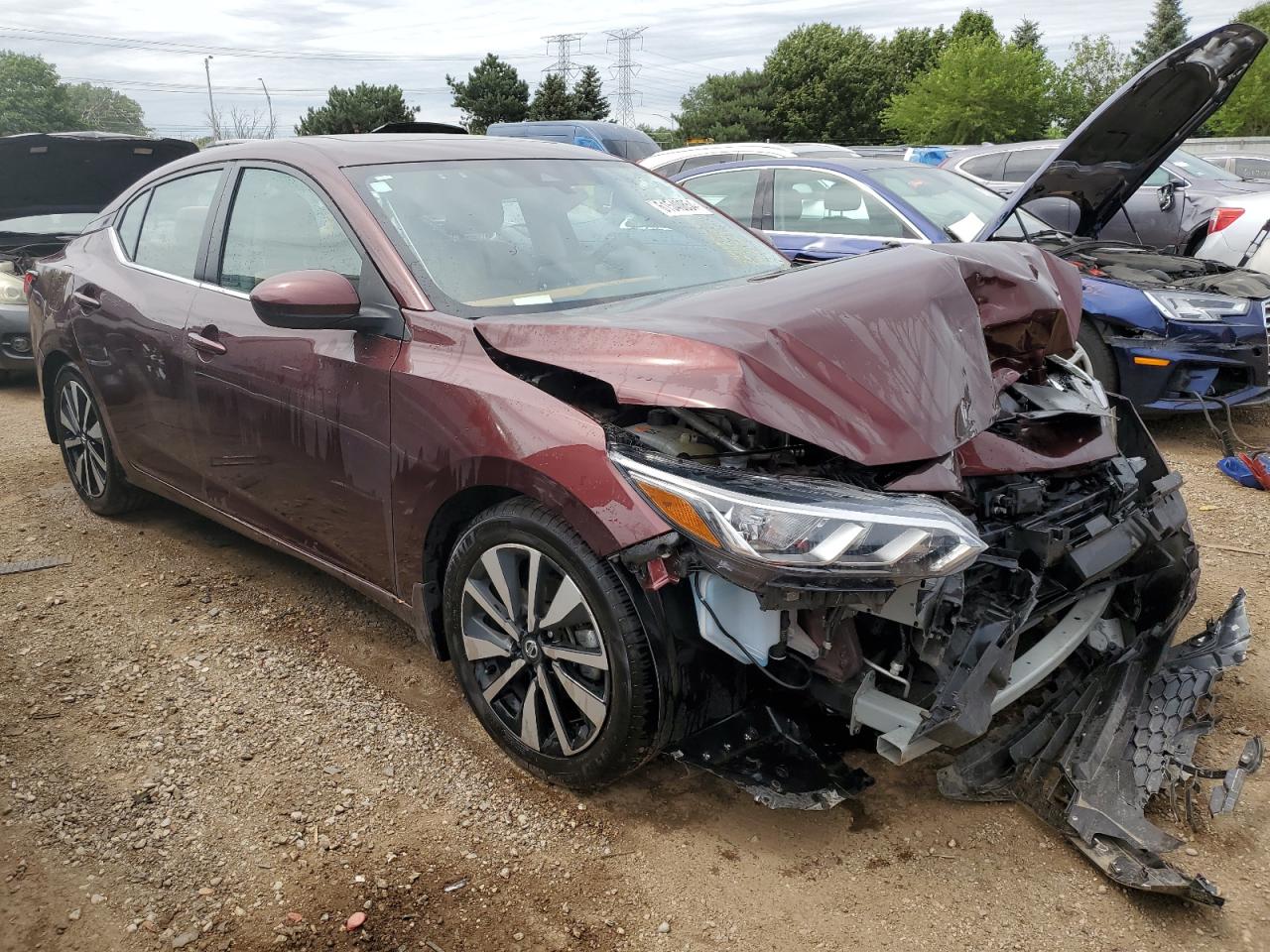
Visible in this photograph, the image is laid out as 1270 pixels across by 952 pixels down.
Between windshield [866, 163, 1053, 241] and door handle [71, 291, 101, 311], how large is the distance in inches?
182

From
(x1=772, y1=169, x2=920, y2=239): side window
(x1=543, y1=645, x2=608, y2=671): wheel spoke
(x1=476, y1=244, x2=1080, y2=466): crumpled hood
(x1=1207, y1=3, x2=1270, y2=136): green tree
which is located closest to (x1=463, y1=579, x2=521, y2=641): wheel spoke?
(x1=543, y1=645, x2=608, y2=671): wheel spoke

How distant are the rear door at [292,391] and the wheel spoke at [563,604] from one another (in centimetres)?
67

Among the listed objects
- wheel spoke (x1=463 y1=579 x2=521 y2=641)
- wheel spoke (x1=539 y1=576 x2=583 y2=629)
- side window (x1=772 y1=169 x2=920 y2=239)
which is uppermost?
side window (x1=772 y1=169 x2=920 y2=239)

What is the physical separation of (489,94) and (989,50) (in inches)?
853

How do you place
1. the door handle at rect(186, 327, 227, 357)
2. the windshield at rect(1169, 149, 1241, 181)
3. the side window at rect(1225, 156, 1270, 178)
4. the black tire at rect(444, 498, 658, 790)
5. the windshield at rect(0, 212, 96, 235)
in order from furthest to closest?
the side window at rect(1225, 156, 1270, 178) < the windshield at rect(1169, 149, 1241, 181) < the windshield at rect(0, 212, 96, 235) < the door handle at rect(186, 327, 227, 357) < the black tire at rect(444, 498, 658, 790)

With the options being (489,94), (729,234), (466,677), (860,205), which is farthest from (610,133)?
(489,94)

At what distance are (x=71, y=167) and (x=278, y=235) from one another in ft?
18.1

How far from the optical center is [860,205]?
6609 millimetres

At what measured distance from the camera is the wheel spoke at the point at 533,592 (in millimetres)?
2438

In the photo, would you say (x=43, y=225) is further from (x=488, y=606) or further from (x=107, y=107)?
(x=107, y=107)

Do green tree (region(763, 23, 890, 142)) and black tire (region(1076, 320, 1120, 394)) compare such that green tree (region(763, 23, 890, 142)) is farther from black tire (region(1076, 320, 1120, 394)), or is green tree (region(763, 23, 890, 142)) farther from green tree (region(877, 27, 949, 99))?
black tire (region(1076, 320, 1120, 394))

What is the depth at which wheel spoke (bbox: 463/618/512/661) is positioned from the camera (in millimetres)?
2637

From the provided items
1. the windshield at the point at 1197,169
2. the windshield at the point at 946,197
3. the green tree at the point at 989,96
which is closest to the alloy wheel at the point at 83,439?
the windshield at the point at 946,197

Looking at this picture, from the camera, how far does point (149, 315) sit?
146 inches
